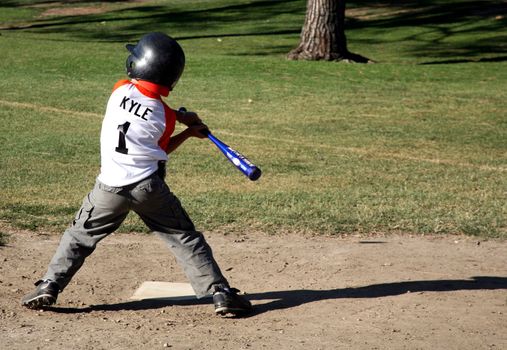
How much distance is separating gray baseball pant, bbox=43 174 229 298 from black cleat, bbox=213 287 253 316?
0.17 feet

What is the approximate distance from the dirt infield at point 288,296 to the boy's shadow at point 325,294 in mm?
11

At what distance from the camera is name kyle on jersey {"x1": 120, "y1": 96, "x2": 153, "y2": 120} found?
5.20 metres

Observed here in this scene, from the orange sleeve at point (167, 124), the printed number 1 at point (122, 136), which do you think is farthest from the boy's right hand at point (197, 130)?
the printed number 1 at point (122, 136)

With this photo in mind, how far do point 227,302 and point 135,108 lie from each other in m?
1.17

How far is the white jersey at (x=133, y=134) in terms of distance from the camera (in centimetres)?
520

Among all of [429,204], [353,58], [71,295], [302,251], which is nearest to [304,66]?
[353,58]

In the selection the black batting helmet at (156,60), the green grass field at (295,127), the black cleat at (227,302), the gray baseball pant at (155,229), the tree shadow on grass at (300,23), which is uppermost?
the black batting helmet at (156,60)

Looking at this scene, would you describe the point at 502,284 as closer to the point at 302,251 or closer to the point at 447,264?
the point at 447,264

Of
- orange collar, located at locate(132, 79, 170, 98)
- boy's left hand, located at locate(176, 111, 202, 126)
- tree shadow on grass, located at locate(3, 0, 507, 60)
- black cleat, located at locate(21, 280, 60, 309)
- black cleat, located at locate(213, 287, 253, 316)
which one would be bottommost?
tree shadow on grass, located at locate(3, 0, 507, 60)

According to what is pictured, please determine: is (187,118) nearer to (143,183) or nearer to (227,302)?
(143,183)

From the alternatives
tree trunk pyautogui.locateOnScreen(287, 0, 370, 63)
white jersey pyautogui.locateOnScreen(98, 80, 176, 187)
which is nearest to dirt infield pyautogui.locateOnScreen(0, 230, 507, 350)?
white jersey pyautogui.locateOnScreen(98, 80, 176, 187)

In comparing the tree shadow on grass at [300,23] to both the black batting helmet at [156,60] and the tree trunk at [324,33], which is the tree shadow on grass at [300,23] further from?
the black batting helmet at [156,60]

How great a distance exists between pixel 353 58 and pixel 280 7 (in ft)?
41.1

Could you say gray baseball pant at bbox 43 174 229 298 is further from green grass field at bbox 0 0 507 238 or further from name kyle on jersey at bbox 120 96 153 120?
green grass field at bbox 0 0 507 238
